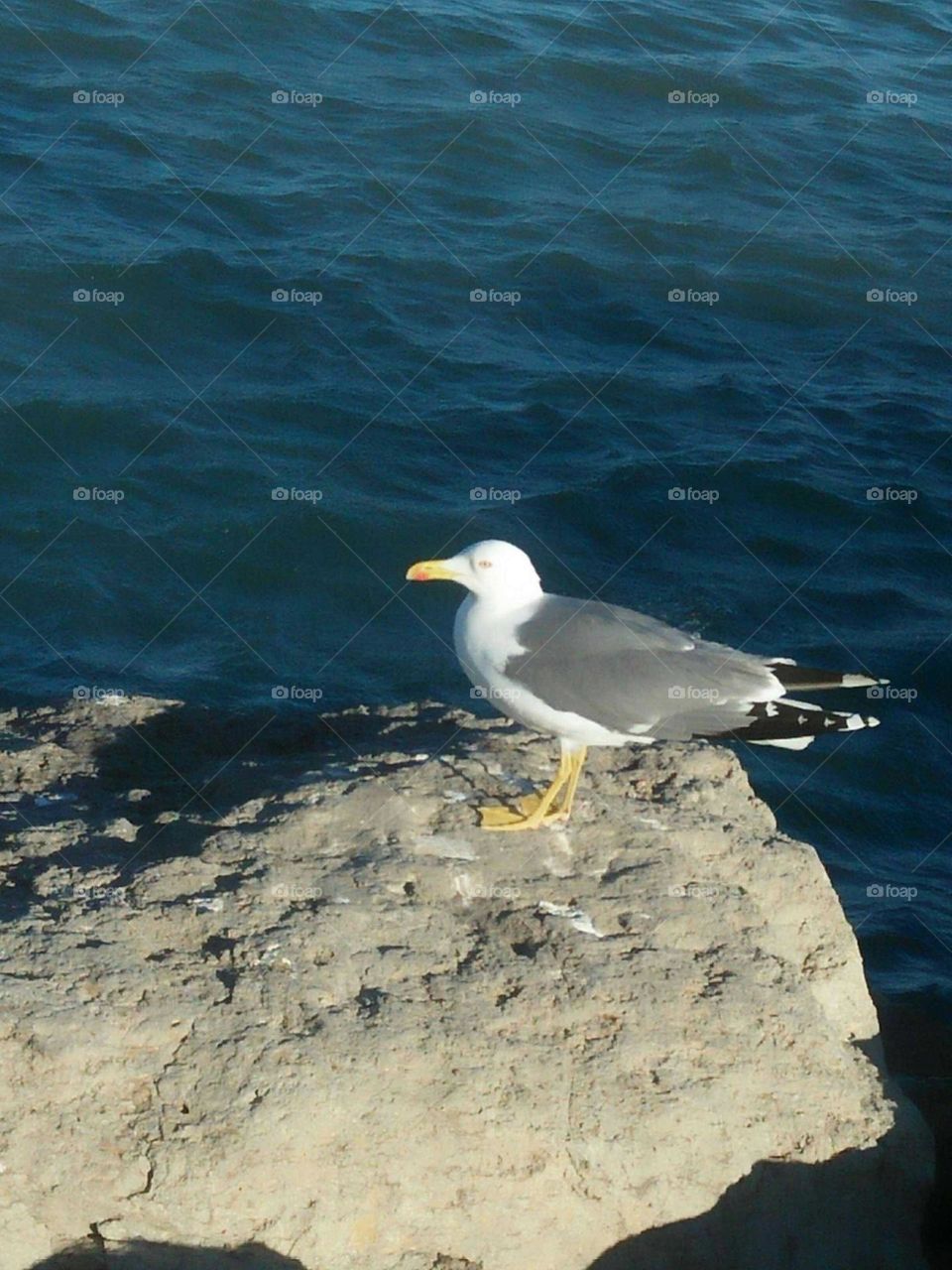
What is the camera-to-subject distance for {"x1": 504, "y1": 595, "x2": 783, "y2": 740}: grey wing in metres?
6.38

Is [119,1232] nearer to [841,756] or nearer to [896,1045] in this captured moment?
[896,1045]

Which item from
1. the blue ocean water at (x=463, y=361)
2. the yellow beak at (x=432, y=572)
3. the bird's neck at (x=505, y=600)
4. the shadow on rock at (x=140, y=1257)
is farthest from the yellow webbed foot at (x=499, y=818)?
the blue ocean water at (x=463, y=361)

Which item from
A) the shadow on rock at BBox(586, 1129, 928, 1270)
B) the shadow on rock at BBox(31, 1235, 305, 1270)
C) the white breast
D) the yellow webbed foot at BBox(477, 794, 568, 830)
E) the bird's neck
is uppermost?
the bird's neck

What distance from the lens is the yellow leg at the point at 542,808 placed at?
6.34 meters

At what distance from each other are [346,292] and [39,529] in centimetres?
414

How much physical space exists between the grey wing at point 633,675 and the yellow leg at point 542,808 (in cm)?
28

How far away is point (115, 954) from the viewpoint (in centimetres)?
538

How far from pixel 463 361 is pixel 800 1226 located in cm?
925

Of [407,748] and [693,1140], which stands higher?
[693,1140]

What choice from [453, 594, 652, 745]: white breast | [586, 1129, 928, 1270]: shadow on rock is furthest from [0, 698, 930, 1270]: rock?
[453, 594, 652, 745]: white breast

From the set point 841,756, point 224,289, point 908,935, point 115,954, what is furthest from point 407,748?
point 224,289

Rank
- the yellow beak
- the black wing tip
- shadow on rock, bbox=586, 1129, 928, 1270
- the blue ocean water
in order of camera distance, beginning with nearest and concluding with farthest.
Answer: shadow on rock, bbox=586, 1129, 928, 1270, the black wing tip, the yellow beak, the blue ocean water

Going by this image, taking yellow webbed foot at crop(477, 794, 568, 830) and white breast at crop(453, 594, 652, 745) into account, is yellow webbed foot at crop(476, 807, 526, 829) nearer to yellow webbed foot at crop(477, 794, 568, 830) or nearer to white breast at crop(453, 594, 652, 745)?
yellow webbed foot at crop(477, 794, 568, 830)

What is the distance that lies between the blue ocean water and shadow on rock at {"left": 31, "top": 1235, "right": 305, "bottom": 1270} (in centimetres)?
484
